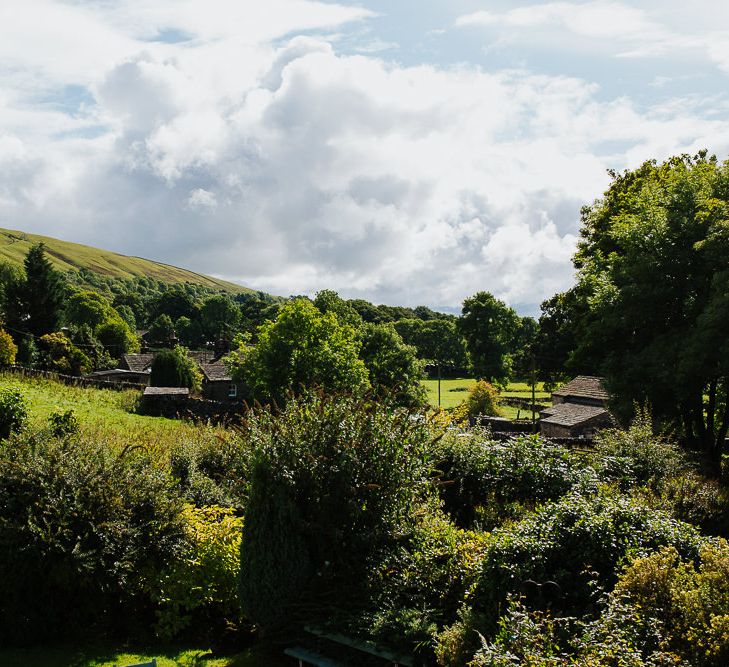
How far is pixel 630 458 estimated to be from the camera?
47.8 feet

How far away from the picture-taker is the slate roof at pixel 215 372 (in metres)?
54.7

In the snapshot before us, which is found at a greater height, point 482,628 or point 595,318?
point 595,318

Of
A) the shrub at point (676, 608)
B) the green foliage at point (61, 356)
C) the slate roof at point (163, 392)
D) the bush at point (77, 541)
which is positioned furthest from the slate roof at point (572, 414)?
the green foliage at point (61, 356)

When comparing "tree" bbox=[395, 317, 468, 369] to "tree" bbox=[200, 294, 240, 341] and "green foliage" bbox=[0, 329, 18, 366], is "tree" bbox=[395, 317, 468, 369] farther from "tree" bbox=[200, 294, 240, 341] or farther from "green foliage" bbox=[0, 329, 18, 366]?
"green foliage" bbox=[0, 329, 18, 366]

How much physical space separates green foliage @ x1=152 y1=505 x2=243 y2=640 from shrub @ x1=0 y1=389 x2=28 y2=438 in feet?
23.5

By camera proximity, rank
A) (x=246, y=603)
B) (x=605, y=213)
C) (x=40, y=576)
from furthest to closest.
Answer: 1. (x=605, y=213)
2. (x=40, y=576)
3. (x=246, y=603)

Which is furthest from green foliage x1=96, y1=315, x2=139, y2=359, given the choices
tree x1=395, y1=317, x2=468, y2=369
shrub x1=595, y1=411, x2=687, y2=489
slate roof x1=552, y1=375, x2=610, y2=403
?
shrub x1=595, y1=411, x2=687, y2=489

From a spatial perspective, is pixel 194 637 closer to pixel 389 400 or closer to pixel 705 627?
pixel 389 400

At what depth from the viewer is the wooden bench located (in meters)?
7.83

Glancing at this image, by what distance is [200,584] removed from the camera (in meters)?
10.1

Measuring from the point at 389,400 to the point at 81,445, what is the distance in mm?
5432

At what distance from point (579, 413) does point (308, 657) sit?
31.0 m

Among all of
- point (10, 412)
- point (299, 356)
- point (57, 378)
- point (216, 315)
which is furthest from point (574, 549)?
point (216, 315)

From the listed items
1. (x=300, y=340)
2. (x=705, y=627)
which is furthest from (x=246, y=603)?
(x=300, y=340)
